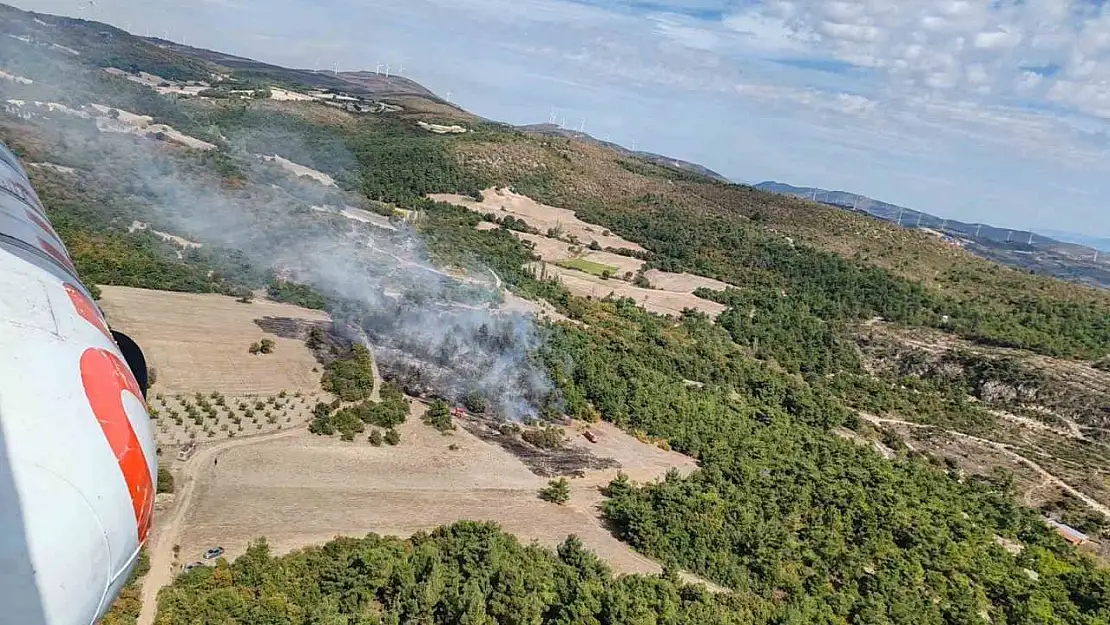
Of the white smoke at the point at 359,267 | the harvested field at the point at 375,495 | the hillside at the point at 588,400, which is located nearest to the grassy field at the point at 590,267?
the hillside at the point at 588,400

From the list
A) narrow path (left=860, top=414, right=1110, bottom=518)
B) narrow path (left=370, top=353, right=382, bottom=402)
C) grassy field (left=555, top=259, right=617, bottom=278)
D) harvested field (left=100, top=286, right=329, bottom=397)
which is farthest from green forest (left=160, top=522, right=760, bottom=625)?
grassy field (left=555, top=259, right=617, bottom=278)

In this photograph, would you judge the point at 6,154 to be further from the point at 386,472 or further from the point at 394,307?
the point at 394,307

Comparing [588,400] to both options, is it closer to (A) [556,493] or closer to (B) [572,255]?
(A) [556,493]

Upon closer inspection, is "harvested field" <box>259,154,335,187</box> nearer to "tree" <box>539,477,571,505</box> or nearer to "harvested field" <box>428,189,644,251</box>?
"harvested field" <box>428,189,644,251</box>

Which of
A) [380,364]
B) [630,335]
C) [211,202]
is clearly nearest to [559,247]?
[630,335]

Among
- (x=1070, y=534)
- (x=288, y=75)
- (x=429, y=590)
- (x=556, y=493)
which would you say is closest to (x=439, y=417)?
(x=556, y=493)
